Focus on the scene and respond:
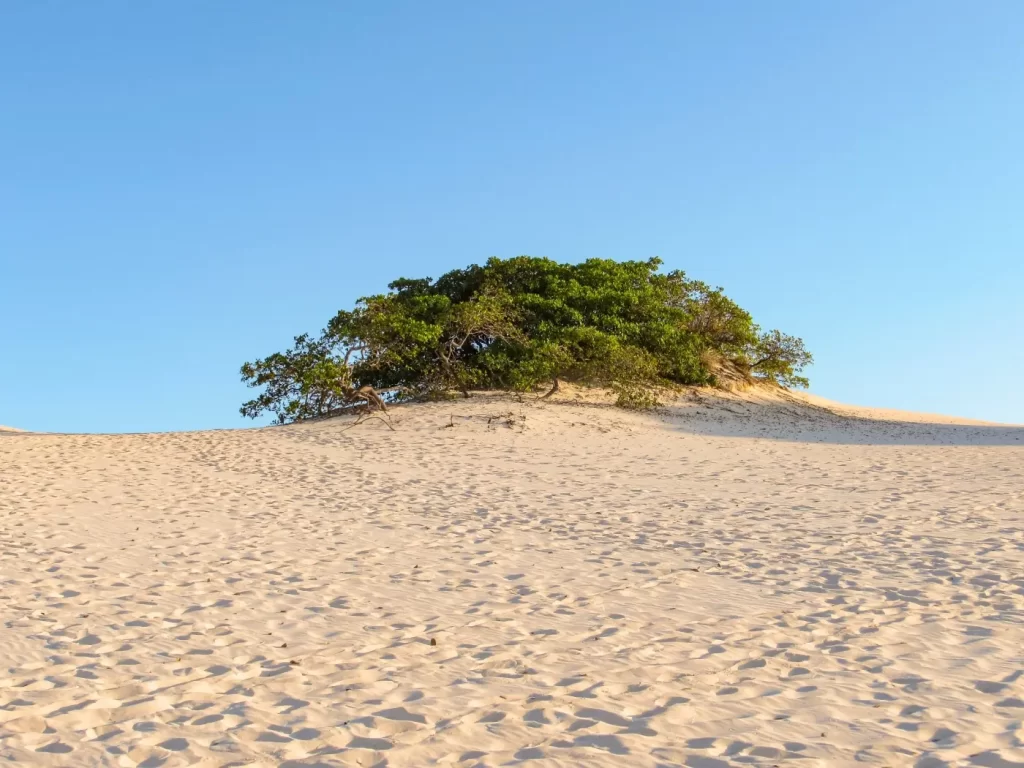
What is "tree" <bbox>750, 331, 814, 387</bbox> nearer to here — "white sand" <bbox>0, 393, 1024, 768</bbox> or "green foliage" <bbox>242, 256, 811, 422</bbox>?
"green foliage" <bbox>242, 256, 811, 422</bbox>

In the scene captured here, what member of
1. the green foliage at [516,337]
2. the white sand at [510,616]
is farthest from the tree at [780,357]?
the white sand at [510,616]

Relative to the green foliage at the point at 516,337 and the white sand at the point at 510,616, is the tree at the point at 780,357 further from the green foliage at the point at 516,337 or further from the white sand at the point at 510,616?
the white sand at the point at 510,616

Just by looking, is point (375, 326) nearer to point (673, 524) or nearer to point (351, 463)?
point (351, 463)

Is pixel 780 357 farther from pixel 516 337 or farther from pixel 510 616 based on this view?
pixel 510 616

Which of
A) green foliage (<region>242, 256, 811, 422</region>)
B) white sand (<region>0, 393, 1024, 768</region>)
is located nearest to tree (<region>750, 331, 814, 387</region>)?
green foliage (<region>242, 256, 811, 422</region>)

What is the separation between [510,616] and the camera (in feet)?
25.0

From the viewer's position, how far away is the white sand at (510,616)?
4.88 m

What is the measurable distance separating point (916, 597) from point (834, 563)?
61.9 inches

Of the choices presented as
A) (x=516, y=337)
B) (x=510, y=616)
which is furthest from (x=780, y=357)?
(x=510, y=616)

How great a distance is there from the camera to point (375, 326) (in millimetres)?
26000

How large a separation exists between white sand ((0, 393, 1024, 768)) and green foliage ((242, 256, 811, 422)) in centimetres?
861

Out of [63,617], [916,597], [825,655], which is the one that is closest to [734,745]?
[825,655]

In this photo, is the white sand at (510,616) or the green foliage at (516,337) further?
the green foliage at (516,337)

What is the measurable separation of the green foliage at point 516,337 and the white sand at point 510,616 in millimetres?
8606
